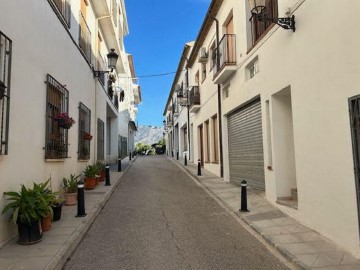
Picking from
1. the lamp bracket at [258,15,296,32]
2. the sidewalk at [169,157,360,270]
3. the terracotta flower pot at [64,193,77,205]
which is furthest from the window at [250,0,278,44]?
the terracotta flower pot at [64,193,77,205]

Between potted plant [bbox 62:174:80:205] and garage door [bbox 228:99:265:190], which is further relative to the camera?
garage door [bbox 228:99:265:190]

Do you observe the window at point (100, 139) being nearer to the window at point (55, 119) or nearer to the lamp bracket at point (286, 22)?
the window at point (55, 119)

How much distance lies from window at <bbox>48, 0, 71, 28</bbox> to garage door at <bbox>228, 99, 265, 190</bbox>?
18.9 feet

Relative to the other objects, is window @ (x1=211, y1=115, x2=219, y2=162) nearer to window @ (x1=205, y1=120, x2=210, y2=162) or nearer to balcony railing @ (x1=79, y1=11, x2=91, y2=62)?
window @ (x1=205, y1=120, x2=210, y2=162)

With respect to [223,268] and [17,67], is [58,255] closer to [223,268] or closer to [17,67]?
[223,268]

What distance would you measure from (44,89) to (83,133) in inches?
180

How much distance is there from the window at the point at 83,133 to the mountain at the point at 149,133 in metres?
55.4

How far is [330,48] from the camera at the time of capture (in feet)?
17.8

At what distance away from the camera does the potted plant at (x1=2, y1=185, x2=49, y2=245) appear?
5219 mm

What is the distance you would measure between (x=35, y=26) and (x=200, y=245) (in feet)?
16.9

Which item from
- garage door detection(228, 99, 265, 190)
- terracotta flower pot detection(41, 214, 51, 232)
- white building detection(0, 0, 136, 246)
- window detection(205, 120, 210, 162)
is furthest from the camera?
window detection(205, 120, 210, 162)

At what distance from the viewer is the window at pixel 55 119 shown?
7500 millimetres

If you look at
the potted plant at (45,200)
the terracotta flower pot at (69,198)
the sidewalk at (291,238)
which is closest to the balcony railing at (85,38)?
the terracotta flower pot at (69,198)

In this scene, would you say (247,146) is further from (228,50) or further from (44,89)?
(44,89)
